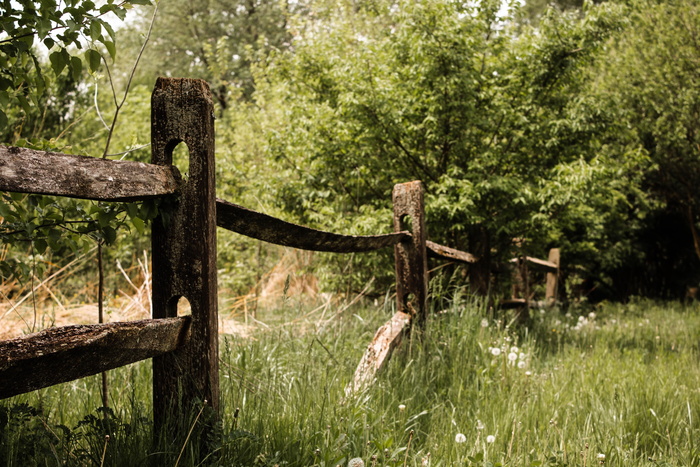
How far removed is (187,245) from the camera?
6.03ft

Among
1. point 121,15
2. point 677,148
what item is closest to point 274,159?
point 121,15

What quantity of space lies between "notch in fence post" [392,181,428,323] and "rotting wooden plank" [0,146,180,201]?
7.87 feet

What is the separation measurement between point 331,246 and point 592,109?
4980mm

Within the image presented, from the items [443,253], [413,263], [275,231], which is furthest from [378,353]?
[443,253]

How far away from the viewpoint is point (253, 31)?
2525 cm

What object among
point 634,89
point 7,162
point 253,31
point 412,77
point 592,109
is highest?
point 253,31

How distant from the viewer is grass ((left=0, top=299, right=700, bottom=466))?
1.88 m

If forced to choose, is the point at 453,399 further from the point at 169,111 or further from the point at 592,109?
the point at 592,109

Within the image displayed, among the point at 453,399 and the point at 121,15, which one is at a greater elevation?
the point at 121,15

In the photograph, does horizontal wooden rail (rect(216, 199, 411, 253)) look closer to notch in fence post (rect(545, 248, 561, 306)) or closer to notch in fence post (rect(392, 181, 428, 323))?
notch in fence post (rect(392, 181, 428, 323))

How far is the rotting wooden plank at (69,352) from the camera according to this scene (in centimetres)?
127

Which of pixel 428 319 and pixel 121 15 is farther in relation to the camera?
pixel 428 319

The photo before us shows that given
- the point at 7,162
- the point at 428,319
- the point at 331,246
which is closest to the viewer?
the point at 7,162

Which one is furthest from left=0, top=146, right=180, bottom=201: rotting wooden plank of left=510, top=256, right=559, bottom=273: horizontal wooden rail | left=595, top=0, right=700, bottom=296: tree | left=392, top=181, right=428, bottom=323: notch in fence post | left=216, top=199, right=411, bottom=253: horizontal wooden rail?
left=595, top=0, right=700, bottom=296: tree
